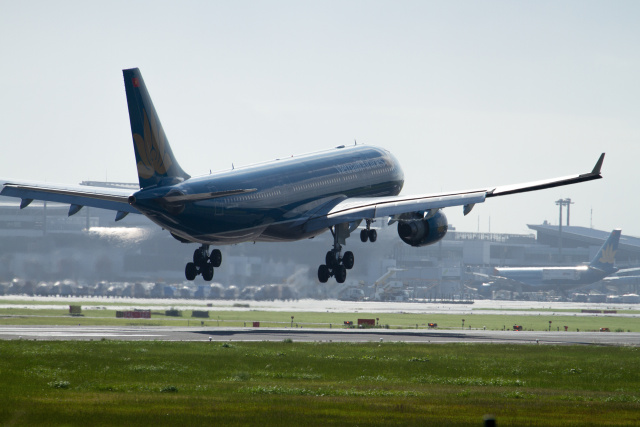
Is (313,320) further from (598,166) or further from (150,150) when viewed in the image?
(598,166)

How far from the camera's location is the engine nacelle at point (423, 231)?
5797 cm

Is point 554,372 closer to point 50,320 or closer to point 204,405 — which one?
point 204,405

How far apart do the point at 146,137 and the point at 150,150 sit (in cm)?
72

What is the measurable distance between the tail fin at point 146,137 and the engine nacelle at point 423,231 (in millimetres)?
17041

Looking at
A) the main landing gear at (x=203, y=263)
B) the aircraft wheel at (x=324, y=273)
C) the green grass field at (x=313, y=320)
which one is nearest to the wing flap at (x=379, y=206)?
the aircraft wheel at (x=324, y=273)

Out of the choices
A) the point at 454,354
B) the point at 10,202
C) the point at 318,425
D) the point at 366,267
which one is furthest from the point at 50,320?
the point at 10,202

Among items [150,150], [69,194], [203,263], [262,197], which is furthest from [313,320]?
[150,150]

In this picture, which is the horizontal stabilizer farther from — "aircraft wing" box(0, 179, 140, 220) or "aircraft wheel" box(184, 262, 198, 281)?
"aircraft wheel" box(184, 262, 198, 281)

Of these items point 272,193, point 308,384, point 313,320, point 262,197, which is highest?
point 272,193

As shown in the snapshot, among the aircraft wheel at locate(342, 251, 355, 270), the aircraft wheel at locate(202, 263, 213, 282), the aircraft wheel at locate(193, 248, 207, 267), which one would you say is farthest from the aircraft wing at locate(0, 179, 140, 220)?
the aircraft wheel at locate(342, 251, 355, 270)

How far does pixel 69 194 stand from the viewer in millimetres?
50594

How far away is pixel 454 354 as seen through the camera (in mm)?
53125

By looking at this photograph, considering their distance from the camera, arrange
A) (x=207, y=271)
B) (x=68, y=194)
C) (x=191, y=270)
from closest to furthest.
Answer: (x=68, y=194) → (x=191, y=270) → (x=207, y=271)

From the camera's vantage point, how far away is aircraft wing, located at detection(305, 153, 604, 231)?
4975 centimetres
